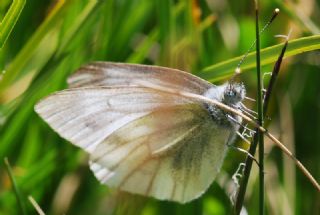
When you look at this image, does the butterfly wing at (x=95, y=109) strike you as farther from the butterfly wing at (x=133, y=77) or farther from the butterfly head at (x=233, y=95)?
the butterfly head at (x=233, y=95)

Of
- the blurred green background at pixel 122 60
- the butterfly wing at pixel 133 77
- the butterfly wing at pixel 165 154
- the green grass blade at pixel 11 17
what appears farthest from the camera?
the blurred green background at pixel 122 60

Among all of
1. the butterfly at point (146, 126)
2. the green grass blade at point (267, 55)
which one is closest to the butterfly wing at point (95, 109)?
the butterfly at point (146, 126)

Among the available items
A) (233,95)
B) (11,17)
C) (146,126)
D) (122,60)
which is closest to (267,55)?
(233,95)

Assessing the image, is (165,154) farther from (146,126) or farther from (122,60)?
(122,60)

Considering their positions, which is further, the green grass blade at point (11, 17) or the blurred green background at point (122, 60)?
the blurred green background at point (122, 60)

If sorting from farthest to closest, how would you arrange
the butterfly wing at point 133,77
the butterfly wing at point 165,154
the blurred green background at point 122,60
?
1. the blurred green background at point 122,60
2. the butterfly wing at point 165,154
3. the butterfly wing at point 133,77

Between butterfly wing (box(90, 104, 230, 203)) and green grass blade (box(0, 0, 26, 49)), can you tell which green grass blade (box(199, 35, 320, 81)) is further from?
green grass blade (box(0, 0, 26, 49))
